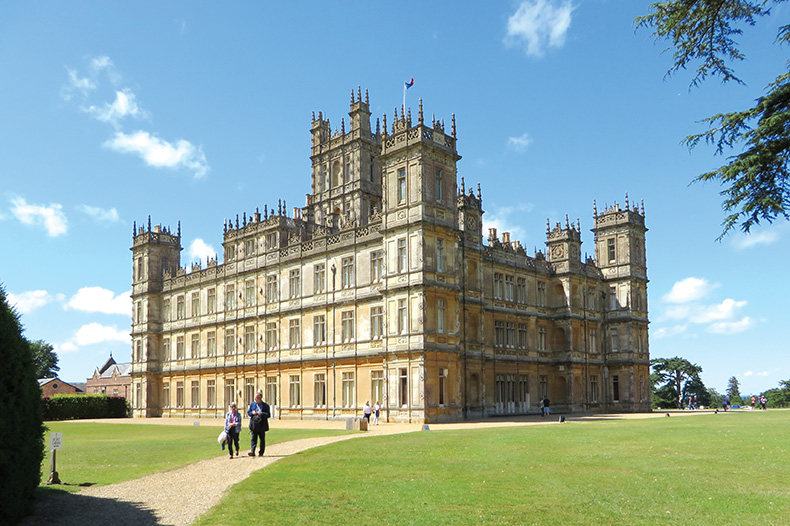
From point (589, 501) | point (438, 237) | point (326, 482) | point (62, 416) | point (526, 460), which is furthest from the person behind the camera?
point (62, 416)

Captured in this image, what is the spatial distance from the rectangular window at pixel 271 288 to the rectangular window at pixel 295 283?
178 centimetres

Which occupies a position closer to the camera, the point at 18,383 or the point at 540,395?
the point at 18,383

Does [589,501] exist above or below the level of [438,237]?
below

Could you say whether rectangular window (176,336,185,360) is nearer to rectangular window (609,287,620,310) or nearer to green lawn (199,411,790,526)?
rectangular window (609,287,620,310)

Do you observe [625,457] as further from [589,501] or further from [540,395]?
[540,395]

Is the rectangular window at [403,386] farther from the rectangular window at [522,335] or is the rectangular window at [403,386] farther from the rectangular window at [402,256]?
the rectangular window at [522,335]

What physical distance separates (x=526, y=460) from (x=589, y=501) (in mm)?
5574

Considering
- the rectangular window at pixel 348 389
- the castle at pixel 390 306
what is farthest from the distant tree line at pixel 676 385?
the rectangular window at pixel 348 389

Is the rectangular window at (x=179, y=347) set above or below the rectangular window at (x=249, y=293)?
below

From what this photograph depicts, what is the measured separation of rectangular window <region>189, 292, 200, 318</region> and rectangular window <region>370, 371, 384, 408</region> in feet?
74.2

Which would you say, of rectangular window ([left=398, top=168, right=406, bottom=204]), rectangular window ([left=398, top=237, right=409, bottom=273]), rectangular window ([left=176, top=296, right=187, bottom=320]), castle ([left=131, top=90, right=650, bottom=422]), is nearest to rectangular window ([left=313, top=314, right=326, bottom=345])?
castle ([left=131, top=90, right=650, bottom=422])

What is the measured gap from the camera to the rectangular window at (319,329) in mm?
48697

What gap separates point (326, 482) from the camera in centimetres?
1556

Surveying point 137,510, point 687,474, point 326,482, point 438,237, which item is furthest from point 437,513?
point 438,237
